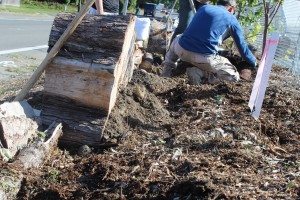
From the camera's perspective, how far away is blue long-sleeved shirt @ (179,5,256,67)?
585 cm

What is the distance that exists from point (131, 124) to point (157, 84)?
158 cm

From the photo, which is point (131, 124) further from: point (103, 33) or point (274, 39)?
point (274, 39)

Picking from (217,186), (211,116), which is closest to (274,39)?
(211,116)

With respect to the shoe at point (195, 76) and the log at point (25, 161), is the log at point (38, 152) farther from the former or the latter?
the shoe at point (195, 76)

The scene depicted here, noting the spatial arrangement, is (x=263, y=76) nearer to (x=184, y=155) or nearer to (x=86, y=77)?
(x=184, y=155)

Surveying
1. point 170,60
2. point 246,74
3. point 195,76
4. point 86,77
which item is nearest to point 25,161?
point 86,77

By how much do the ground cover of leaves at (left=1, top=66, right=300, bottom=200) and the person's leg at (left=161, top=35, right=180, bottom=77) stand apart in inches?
62.7

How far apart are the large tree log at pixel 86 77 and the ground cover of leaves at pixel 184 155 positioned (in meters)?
0.18

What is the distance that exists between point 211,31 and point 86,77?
2444 mm

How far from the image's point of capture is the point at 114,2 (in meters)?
7.47

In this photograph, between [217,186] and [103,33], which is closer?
[217,186]

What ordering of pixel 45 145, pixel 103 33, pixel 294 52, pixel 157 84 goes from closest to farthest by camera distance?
pixel 45 145, pixel 103 33, pixel 157 84, pixel 294 52

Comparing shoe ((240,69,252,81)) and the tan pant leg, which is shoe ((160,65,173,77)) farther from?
shoe ((240,69,252,81))

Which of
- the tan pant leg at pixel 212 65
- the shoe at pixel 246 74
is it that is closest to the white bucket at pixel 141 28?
the tan pant leg at pixel 212 65
